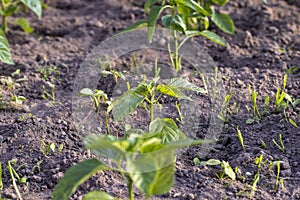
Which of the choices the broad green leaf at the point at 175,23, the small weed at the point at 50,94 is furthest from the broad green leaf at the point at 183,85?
the small weed at the point at 50,94

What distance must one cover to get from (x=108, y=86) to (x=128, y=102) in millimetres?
752

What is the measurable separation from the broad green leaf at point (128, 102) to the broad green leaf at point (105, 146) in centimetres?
42

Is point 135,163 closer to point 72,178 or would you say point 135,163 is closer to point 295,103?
point 72,178

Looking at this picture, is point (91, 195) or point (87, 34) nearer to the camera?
point (91, 195)

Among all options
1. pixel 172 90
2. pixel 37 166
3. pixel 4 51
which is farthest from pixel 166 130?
pixel 4 51

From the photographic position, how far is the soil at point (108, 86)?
2.54 meters

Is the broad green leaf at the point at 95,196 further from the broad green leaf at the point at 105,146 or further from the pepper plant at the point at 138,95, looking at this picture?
the pepper plant at the point at 138,95

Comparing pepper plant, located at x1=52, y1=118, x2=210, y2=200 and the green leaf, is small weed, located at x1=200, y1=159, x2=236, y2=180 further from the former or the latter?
the green leaf

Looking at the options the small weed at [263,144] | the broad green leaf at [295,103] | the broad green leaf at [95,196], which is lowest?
the small weed at [263,144]

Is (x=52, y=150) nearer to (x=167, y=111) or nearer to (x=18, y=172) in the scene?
(x=18, y=172)

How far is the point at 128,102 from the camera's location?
2.60m

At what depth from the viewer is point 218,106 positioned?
3.11m

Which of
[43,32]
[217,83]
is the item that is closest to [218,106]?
[217,83]

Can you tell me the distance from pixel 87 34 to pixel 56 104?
3.45 feet
